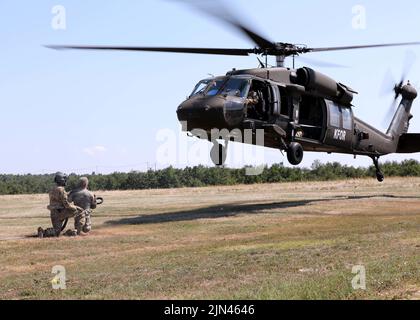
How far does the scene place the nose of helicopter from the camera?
1794 cm

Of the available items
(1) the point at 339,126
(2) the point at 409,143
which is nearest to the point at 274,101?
(1) the point at 339,126

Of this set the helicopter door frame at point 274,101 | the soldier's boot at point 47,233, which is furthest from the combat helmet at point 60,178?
the helicopter door frame at point 274,101

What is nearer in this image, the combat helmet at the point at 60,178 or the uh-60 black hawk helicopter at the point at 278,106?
the combat helmet at the point at 60,178

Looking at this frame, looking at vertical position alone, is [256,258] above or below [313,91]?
below

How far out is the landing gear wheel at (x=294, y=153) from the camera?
2038cm

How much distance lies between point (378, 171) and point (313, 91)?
914cm

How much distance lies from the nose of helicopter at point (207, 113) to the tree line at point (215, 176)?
36062 millimetres

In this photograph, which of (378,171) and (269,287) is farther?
(378,171)

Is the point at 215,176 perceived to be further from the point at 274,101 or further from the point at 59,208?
the point at 59,208

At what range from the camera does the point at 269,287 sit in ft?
24.5

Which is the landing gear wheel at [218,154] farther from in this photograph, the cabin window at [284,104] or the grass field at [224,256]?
the cabin window at [284,104]
